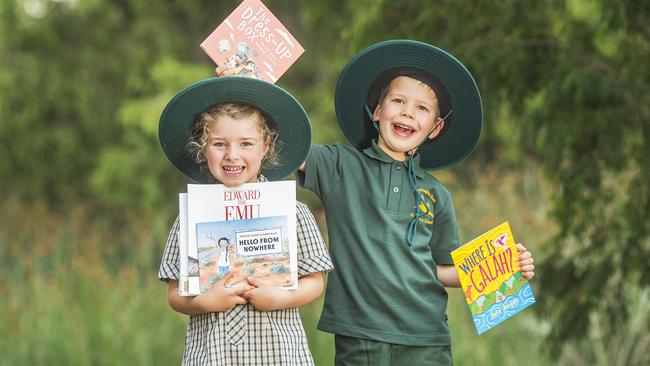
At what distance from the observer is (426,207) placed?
2707 mm

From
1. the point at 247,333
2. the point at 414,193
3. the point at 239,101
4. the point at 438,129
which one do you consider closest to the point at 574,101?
the point at 438,129

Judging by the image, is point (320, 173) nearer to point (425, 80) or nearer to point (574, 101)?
point (425, 80)

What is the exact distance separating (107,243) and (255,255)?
5.95 metres

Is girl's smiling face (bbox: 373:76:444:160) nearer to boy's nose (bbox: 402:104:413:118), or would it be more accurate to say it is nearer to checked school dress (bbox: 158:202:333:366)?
boy's nose (bbox: 402:104:413:118)

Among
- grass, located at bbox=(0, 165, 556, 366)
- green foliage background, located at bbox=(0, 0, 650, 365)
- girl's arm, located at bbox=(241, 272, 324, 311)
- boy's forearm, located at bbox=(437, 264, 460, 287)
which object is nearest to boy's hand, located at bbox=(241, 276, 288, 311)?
girl's arm, located at bbox=(241, 272, 324, 311)

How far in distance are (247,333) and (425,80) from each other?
89 centimetres

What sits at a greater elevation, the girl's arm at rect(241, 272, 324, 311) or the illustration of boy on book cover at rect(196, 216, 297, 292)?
the illustration of boy on book cover at rect(196, 216, 297, 292)

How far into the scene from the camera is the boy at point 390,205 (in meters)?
2.61

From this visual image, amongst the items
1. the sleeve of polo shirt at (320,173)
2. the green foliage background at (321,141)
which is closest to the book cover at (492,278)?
the sleeve of polo shirt at (320,173)

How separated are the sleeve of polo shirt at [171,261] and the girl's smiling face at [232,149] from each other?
20cm

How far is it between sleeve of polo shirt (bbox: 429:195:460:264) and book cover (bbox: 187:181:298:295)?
1.82 feet

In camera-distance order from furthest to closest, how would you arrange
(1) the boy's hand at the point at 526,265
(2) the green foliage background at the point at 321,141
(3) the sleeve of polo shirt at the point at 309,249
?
1. (2) the green foliage background at the point at 321,141
2. (1) the boy's hand at the point at 526,265
3. (3) the sleeve of polo shirt at the point at 309,249

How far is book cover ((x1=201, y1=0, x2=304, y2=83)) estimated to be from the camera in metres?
2.50

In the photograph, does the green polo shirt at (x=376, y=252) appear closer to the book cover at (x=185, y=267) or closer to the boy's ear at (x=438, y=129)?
the boy's ear at (x=438, y=129)
